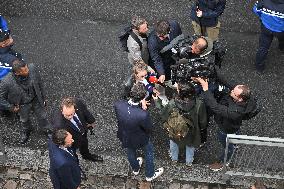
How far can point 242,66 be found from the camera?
33.4 ft

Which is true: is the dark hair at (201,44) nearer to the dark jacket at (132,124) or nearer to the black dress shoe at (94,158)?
the dark jacket at (132,124)

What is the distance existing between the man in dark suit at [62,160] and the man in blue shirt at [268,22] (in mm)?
4523

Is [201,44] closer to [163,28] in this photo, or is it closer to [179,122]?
[163,28]

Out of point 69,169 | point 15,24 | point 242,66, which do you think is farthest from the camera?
point 15,24

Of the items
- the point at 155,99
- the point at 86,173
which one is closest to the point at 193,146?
the point at 155,99

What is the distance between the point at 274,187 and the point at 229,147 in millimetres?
1226

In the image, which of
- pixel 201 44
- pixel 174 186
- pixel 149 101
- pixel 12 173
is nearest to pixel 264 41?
pixel 201 44

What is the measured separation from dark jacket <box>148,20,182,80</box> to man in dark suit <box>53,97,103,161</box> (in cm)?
159

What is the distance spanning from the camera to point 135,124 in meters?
7.30

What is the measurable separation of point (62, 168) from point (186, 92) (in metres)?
2.07

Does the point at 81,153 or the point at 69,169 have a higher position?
the point at 69,169

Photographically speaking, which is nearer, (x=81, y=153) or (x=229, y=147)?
(x=229, y=147)

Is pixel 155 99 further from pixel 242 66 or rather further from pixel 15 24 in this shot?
pixel 15 24

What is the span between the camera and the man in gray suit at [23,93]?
26.0 ft
